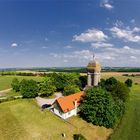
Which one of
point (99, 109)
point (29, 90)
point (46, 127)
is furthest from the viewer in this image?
point (29, 90)

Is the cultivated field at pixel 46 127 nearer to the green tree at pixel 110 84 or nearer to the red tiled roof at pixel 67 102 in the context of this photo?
the red tiled roof at pixel 67 102

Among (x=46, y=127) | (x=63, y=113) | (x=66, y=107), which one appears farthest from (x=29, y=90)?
(x=46, y=127)

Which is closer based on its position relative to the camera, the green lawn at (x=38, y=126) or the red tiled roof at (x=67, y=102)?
the green lawn at (x=38, y=126)

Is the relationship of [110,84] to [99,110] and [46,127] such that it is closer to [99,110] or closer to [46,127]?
[99,110]

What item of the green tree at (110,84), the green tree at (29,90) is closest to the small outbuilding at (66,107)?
the green tree at (110,84)

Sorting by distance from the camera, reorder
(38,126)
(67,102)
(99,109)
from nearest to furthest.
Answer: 1. (38,126)
2. (99,109)
3. (67,102)

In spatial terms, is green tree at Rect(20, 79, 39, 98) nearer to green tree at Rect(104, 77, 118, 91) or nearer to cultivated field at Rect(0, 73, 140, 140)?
cultivated field at Rect(0, 73, 140, 140)

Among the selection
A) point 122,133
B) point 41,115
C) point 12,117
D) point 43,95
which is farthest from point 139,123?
point 43,95
